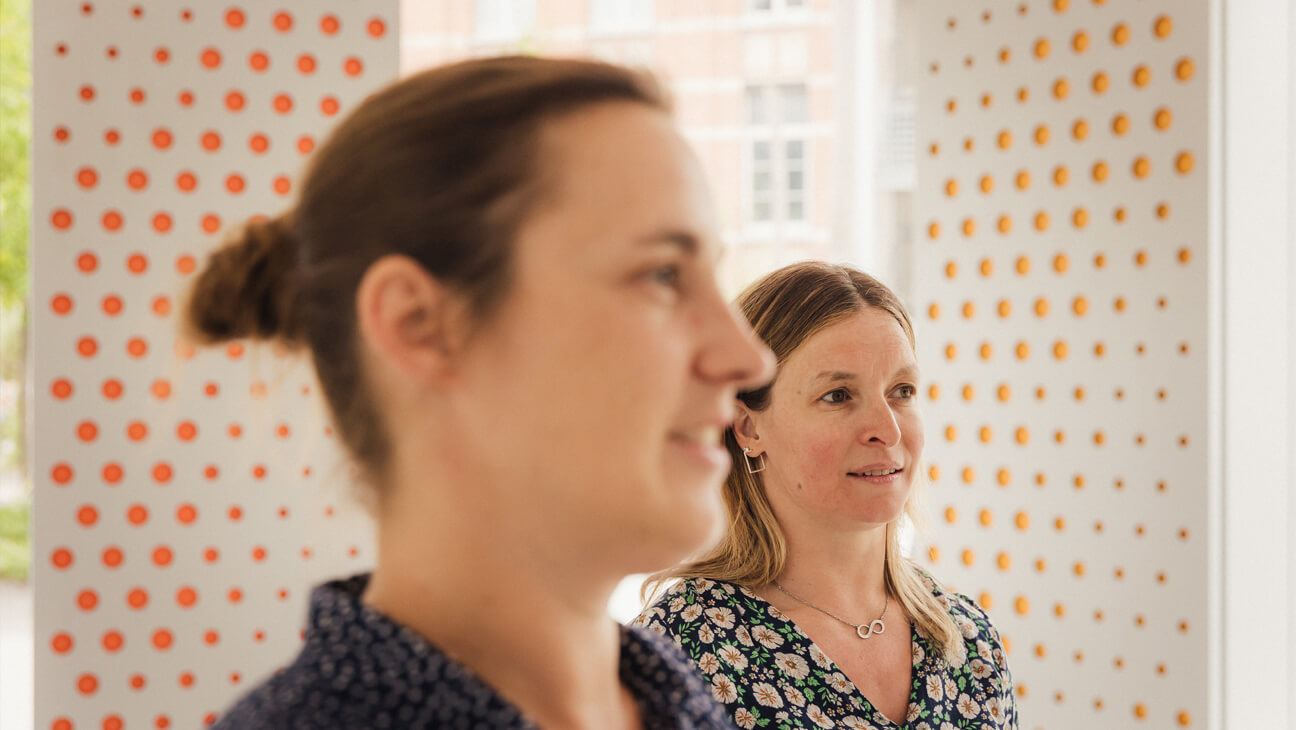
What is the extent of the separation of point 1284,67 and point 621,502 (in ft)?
11.0

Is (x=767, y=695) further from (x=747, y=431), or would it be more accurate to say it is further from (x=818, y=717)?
(x=747, y=431)

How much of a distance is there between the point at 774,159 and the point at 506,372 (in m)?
4.92

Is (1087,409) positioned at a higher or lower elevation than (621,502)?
lower

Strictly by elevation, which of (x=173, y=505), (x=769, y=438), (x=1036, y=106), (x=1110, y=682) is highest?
(x=1036, y=106)

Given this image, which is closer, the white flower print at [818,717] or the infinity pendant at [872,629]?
the white flower print at [818,717]

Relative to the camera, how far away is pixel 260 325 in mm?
1006

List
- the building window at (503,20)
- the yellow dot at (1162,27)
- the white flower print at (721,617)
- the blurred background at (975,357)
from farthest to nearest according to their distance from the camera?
the building window at (503,20) < the yellow dot at (1162,27) < the blurred background at (975,357) < the white flower print at (721,617)

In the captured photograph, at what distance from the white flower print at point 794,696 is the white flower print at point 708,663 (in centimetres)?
12

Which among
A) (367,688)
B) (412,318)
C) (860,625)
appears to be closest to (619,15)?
(860,625)

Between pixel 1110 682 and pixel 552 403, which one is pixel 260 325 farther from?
pixel 1110 682

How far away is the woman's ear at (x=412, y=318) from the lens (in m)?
0.85

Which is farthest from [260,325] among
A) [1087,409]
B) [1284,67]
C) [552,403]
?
[1284,67]

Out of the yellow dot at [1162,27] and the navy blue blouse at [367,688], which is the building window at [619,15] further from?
the navy blue blouse at [367,688]

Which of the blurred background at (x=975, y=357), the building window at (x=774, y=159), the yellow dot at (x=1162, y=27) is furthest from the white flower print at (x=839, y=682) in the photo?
the building window at (x=774, y=159)
